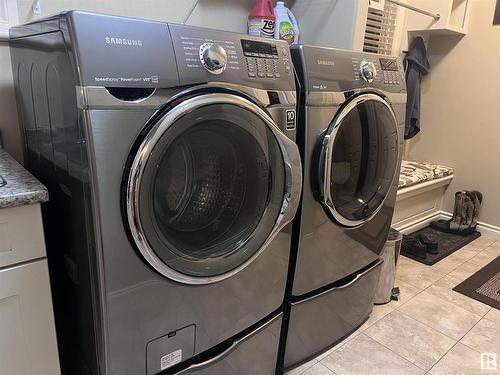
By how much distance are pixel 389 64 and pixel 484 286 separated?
5.05 feet

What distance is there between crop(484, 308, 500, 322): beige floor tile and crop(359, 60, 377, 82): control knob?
1423 mm

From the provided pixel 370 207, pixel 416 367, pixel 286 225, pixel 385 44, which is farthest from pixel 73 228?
pixel 385 44

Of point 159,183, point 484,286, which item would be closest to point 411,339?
point 484,286

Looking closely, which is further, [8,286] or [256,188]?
[256,188]

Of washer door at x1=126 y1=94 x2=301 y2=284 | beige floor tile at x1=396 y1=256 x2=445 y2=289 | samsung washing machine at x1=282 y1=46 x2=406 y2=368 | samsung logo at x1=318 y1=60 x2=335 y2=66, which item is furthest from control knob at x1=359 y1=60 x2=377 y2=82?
beige floor tile at x1=396 y1=256 x2=445 y2=289

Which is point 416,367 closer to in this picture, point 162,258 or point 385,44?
point 162,258

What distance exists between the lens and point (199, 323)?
1124 mm

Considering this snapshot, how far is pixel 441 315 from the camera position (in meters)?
1.95

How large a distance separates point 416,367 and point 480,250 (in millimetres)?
1517

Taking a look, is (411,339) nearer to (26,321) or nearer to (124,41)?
(26,321)

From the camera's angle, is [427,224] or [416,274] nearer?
[416,274]

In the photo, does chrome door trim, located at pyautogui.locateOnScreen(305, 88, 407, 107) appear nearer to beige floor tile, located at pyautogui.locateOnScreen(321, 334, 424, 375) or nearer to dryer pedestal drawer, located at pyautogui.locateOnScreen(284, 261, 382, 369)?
dryer pedestal drawer, located at pyautogui.locateOnScreen(284, 261, 382, 369)

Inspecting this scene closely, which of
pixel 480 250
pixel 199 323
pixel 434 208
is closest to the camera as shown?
pixel 199 323

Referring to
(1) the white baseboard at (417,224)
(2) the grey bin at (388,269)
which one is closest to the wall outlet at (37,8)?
(2) the grey bin at (388,269)
